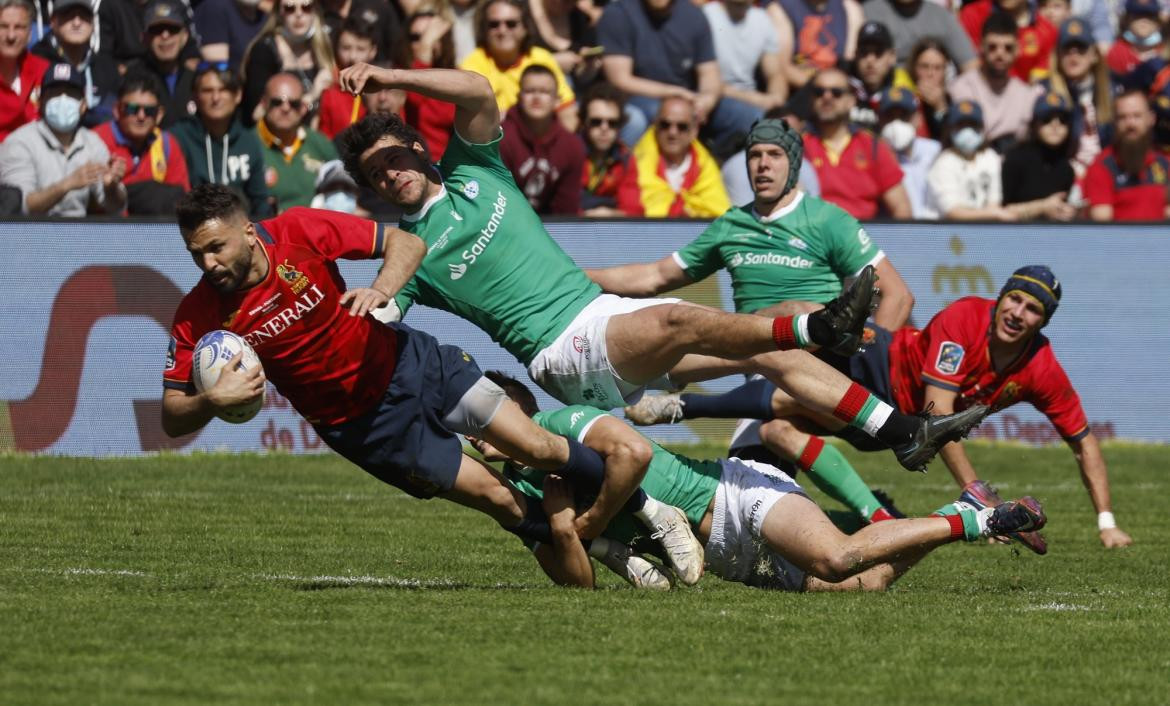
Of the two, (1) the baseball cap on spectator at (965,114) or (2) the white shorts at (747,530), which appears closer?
(2) the white shorts at (747,530)

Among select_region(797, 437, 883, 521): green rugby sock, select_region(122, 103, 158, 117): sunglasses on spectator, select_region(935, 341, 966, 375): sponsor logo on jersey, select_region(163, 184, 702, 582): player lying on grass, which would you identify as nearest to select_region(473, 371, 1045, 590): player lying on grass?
select_region(163, 184, 702, 582): player lying on grass

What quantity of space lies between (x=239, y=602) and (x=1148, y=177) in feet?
39.1

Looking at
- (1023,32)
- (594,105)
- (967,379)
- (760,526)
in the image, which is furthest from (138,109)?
(1023,32)

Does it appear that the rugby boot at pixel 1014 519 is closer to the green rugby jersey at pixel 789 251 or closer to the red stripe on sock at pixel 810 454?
the red stripe on sock at pixel 810 454

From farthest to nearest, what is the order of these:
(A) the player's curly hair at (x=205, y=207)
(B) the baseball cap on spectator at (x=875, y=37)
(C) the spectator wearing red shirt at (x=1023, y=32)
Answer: (C) the spectator wearing red shirt at (x=1023, y=32), (B) the baseball cap on spectator at (x=875, y=37), (A) the player's curly hair at (x=205, y=207)

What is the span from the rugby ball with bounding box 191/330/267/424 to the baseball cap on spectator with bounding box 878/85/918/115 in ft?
Answer: 34.9

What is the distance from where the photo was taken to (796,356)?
905 centimetres

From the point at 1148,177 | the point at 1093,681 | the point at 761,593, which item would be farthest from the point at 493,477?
the point at 1148,177

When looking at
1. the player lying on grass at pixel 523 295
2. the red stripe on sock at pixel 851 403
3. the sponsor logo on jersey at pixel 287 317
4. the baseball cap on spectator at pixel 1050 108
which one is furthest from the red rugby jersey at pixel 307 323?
the baseball cap on spectator at pixel 1050 108

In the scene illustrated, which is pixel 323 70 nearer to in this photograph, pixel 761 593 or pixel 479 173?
pixel 479 173

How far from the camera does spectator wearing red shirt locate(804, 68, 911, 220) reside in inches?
628

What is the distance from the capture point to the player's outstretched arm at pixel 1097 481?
10773 millimetres

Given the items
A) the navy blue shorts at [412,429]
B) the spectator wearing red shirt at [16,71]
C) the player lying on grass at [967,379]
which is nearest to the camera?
the navy blue shorts at [412,429]

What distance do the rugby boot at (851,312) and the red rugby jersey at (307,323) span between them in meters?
1.91
